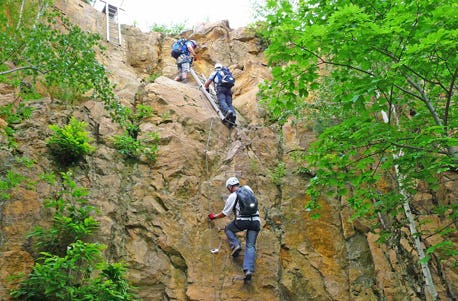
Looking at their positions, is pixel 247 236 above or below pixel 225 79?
below

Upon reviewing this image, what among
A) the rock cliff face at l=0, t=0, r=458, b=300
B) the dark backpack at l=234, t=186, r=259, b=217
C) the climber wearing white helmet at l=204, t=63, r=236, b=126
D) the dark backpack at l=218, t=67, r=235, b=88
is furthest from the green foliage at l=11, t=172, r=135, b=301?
the dark backpack at l=218, t=67, r=235, b=88

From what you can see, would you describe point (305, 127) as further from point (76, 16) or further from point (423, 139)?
point (76, 16)

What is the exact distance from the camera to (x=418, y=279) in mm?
8898

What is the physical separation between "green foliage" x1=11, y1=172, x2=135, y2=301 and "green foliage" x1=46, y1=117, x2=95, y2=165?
3.40 ft

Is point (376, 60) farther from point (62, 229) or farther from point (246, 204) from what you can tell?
point (62, 229)

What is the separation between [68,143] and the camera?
27.8 ft

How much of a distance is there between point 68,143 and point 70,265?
314 cm

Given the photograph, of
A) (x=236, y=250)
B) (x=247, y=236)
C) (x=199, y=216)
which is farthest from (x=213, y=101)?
(x=236, y=250)

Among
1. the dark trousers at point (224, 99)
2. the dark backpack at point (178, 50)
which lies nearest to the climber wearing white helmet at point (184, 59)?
the dark backpack at point (178, 50)

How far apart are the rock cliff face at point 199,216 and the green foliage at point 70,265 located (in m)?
0.34

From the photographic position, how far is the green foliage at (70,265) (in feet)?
20.3

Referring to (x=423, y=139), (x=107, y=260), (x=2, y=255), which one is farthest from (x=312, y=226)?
(x=2, y=255)

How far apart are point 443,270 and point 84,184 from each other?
27.0 ft

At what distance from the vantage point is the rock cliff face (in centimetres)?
784
